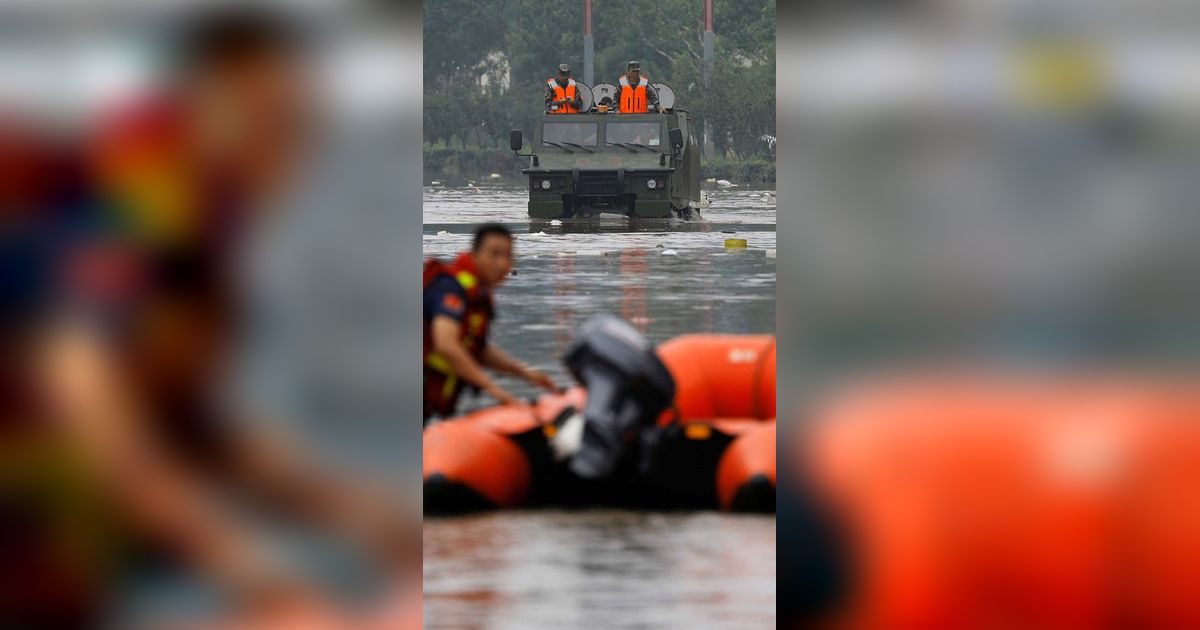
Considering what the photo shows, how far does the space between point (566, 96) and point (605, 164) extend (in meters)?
1.46

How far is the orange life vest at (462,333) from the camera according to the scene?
243 inches

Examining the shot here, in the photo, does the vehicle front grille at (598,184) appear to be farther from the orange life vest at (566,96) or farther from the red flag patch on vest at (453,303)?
the red flag patch on vest at (453,303)

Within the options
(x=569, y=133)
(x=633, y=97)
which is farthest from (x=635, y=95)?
(x=569, y=133)

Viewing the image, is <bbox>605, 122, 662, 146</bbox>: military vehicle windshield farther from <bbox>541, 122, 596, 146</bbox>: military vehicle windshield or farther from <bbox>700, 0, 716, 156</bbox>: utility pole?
<bbox>700, 0, 716, 156</bbox>: utility pole

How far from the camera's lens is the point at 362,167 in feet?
6.25

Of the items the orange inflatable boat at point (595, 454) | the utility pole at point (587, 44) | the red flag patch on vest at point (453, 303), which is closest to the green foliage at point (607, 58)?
the utility pole at point (587, 44)

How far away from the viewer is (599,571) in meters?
Result: 5.06

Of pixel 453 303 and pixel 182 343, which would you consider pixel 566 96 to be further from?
pixel 182 343

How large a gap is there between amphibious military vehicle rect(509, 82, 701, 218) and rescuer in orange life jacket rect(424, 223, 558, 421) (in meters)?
17.1

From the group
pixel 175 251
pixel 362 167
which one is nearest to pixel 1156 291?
pixel 362 167

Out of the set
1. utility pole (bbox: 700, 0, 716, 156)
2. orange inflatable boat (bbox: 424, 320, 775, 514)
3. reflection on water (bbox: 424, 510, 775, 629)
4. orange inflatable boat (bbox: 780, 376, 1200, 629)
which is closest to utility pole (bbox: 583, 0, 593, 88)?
utility pole (bbox: 700, 0, 716, 156)

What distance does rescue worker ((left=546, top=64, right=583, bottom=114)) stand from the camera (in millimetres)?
24344

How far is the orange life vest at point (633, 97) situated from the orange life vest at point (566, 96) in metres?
0.61

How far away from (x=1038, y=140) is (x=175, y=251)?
0.98m
